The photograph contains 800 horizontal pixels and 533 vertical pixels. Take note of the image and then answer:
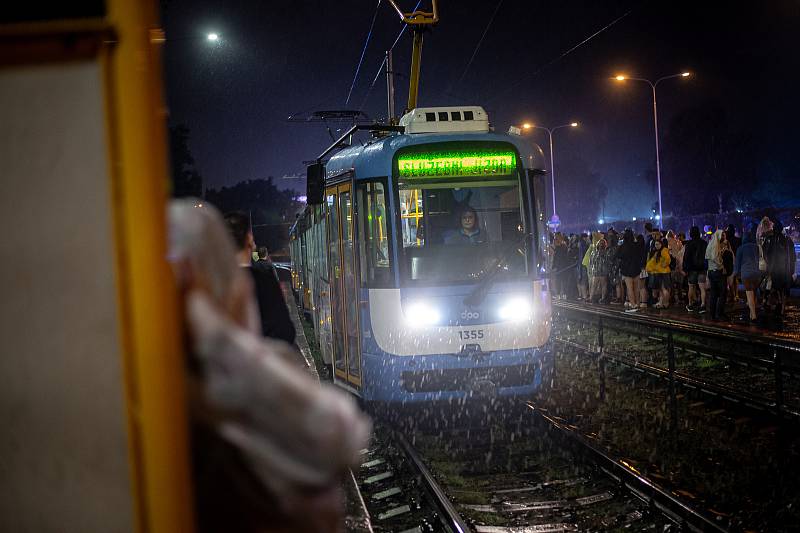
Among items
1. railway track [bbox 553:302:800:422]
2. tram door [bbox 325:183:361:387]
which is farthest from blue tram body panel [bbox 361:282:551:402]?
railway track [bbox 553:302:800:422]

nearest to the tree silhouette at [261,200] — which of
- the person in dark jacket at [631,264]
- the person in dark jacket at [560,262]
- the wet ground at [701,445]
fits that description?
the person in dark jacket at [560,262]

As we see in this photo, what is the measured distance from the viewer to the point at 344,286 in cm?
1016

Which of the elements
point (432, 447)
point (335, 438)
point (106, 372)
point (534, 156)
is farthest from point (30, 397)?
point (534, 156)

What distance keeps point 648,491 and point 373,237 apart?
4291 millimetres

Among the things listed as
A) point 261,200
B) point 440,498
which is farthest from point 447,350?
point 261,200

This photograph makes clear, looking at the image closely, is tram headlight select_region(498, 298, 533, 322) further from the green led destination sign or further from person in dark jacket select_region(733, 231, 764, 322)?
person in dark jacket select_region(733, 231, 764, 322)

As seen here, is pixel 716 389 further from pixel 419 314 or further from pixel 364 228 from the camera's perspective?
pixel 364 228

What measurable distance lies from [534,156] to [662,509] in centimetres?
470

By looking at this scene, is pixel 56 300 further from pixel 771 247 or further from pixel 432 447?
pixel 771 247

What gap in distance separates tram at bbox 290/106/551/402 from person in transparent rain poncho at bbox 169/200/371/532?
7.04 metres

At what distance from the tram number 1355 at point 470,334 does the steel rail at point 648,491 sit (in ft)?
4.71

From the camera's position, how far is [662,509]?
603 centimetres

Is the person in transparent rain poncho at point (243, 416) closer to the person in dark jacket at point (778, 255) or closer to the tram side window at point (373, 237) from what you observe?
the tram side window at point (373, 237)

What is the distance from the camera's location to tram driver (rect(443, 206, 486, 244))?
9.17 metres
